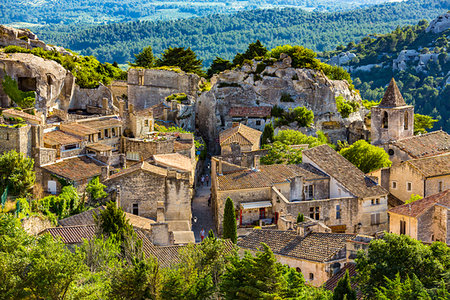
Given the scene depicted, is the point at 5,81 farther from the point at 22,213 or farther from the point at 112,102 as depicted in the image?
the point at 22,213

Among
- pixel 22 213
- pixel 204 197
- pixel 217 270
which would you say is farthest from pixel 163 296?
pixel 204 197

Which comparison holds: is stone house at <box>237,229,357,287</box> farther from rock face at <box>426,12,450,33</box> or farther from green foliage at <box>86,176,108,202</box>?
rock face at <box>426,12,450,33</box>

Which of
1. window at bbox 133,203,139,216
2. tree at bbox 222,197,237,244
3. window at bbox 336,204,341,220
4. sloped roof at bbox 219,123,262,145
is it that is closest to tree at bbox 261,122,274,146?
sloped roof at bbox 219,123,262,145

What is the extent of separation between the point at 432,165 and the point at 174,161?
55.1 ft

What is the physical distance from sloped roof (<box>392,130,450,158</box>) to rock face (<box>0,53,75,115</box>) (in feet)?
82.8

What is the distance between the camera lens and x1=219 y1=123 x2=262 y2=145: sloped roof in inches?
2082

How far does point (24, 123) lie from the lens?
43281 millimetres

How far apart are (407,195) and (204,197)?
529 inches

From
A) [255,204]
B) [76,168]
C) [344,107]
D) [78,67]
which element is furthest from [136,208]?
[344,107]

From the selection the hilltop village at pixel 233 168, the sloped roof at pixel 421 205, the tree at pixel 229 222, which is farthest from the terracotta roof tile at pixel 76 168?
the sloped roof at pixel 421 205

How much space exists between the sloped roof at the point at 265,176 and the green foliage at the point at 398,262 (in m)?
15.8

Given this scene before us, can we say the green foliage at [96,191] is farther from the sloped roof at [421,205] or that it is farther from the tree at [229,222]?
the sloped roof at [421,205]

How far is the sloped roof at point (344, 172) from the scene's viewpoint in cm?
4428

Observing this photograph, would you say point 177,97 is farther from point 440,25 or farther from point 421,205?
point 440,25
